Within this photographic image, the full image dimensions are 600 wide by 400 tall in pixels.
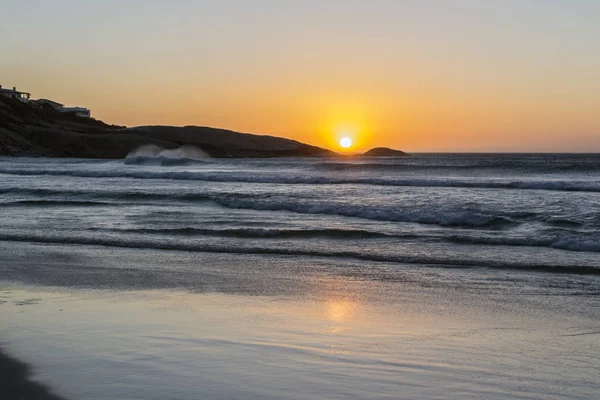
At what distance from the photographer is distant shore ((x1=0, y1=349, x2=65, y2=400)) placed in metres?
5.09

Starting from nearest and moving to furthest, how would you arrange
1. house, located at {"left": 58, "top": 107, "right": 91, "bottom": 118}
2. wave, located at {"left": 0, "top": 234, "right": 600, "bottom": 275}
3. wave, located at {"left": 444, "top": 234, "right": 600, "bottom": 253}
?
wave, located at {"left": 0, "top": 234, "right": 600, "bottom": 275}, wave, located at {"left": 444, "top": 234, "right": 600, "bottom": 253}, house, located at {"left": 58, "top": 107, "right": 91, "bottom": 118}

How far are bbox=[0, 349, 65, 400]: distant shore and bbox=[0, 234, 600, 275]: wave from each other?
721 cm

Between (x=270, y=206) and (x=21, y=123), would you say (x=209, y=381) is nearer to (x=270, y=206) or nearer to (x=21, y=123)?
(x=270, y=206)

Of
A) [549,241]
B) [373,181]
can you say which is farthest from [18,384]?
[373,181]

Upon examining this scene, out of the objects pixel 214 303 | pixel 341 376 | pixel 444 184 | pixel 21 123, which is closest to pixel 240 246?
pixel 214 303

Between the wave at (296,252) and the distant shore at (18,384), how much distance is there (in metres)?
7.21

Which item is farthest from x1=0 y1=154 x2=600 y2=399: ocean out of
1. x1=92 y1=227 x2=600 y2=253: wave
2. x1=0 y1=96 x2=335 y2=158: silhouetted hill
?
x1=0 y1=96 x2=335 y2=158: silhouetted hill

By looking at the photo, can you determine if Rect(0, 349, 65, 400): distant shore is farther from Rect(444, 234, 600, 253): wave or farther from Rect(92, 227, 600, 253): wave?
Rect(444, 234, 600, 253): wave

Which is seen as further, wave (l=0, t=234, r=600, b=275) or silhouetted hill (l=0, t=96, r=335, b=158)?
silhouetted hill (l=0, t=96, r=335, b=158)

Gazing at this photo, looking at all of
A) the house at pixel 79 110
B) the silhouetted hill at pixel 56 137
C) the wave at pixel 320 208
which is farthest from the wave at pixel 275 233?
the house at pixel 79 110

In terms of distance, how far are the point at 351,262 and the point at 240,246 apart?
2.58 meters

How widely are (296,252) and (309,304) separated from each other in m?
4.57

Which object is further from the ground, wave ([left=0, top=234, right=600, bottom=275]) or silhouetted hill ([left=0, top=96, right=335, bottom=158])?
silhouetted hill ([left=0, top=96, right=335, bottom=158])

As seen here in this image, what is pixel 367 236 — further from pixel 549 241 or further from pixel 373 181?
pixel 373 181
